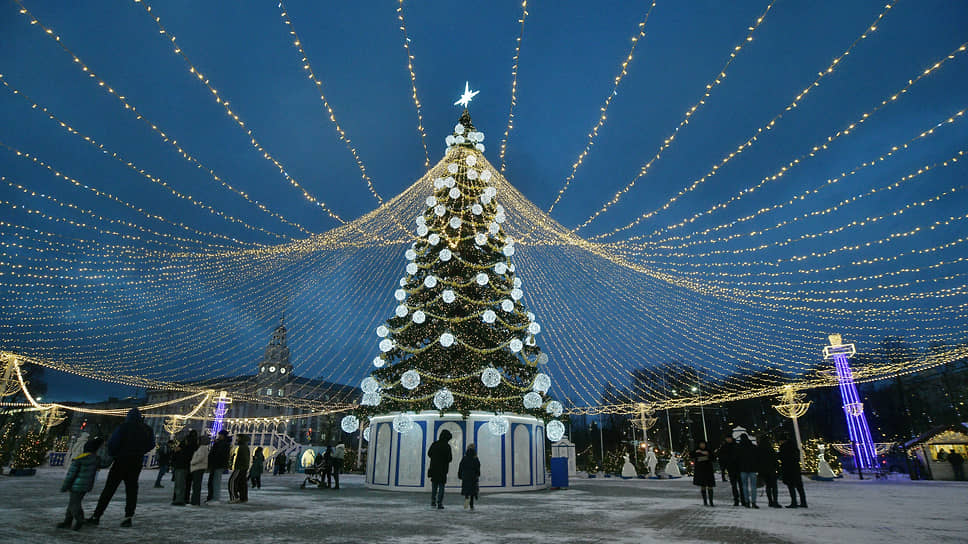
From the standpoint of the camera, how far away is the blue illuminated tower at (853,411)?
875 inches

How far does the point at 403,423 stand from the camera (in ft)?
43.6

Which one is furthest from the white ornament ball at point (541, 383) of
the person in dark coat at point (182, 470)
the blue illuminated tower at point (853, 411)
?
the blue illuminated tower at point (853, 411)

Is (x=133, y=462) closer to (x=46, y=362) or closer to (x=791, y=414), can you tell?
(x=46, y=362)

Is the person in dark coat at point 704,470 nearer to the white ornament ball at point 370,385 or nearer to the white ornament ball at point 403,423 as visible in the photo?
the white ornament ball at point 403,423

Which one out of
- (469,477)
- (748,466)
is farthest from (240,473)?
(748,466)

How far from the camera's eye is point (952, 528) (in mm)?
5770

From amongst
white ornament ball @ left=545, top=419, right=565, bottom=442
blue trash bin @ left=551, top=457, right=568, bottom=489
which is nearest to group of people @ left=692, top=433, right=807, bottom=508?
white ornament ball @ left=545, top=419, right=565, bottom=442

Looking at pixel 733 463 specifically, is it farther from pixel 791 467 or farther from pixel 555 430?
pixel 555 430

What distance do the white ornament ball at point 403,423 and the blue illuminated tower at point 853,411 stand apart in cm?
2155

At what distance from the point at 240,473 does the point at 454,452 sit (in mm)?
5858

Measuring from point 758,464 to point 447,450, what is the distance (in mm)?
6028

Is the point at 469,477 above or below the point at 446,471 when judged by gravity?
below

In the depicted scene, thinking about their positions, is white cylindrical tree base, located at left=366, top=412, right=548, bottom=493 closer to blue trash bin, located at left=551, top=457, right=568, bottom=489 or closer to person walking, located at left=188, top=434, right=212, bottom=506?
blue trash bin, located at left=551, top=457, right=568, bottom=489

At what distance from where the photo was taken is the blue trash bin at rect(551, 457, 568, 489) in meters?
A: 15.3
